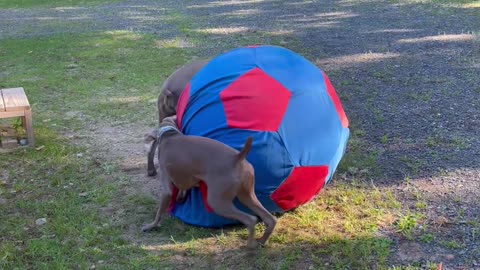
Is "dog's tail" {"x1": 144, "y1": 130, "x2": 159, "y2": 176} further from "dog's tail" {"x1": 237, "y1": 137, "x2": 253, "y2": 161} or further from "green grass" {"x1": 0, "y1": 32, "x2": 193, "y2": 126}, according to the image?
"green grass" {"x1": 0, "y1": 32, "x2": 193, "y2": 126}

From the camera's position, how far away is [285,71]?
15.3 ft

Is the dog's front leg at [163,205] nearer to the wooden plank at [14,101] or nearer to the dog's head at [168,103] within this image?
the dog's head at [168,103]

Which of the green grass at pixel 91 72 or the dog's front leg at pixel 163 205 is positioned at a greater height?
the dog's front leg at pixel 163 205

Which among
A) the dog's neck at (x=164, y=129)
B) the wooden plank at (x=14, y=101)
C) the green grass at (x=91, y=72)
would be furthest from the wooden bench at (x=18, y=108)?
the dog's neck at (x=164, y=129)

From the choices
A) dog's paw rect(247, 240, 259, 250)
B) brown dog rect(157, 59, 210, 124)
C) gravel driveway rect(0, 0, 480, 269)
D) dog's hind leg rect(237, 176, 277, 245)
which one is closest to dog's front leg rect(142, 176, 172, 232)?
dog's hind leg rect(237, 176, 277, 245)

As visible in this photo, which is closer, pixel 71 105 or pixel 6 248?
pixel 6 248

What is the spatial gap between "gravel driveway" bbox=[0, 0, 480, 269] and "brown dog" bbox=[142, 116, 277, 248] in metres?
0.99

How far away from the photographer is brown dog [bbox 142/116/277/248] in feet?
13.2

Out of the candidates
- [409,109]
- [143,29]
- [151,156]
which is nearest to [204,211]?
[151,156]

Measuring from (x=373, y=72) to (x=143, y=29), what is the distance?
236 inches

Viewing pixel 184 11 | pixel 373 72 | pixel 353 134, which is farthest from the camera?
pixel 184 11

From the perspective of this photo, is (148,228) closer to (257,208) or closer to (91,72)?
(257,208)

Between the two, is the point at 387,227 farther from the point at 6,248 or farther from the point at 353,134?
the point at 6,248

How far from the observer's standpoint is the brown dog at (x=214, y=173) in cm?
402
